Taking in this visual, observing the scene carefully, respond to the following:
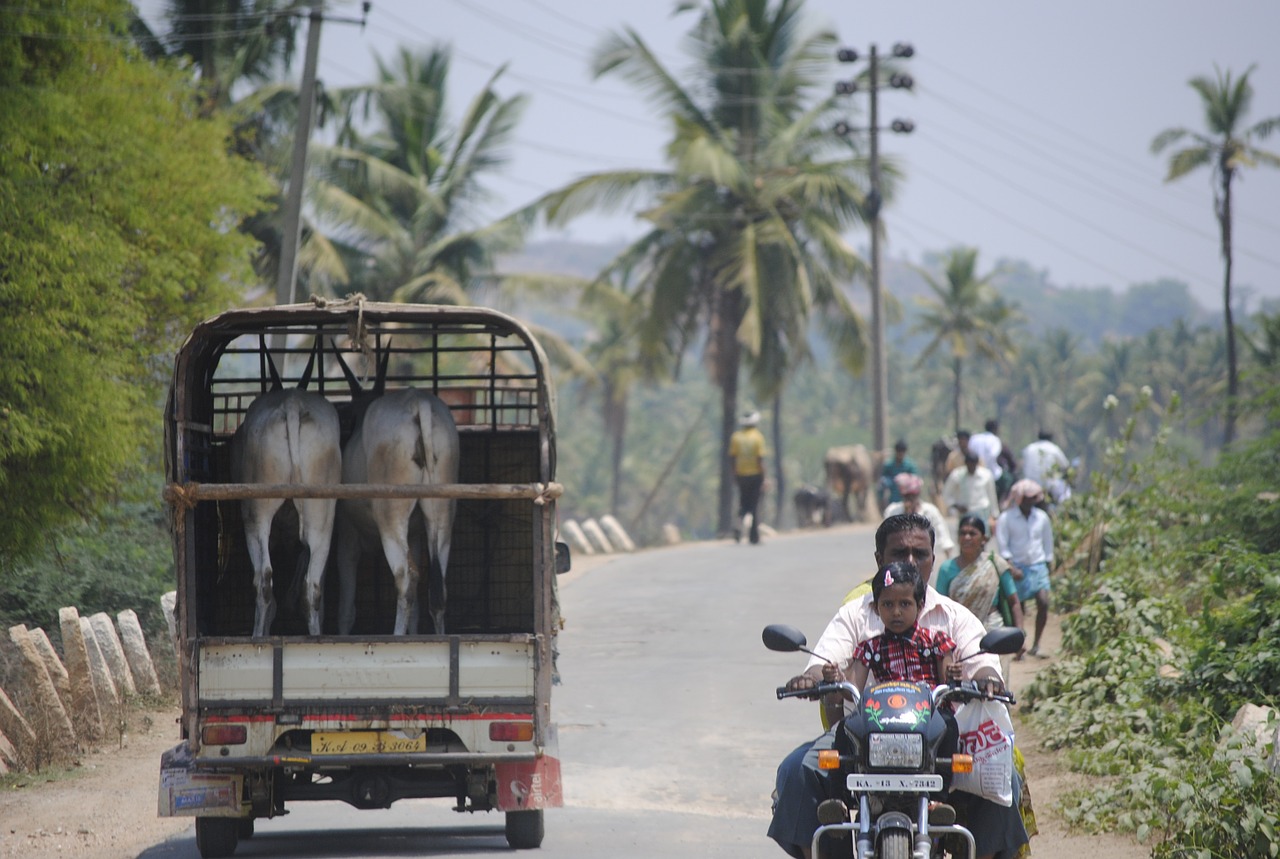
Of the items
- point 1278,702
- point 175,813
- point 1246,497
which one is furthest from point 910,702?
point 1246,497

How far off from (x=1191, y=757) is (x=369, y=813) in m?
4.79

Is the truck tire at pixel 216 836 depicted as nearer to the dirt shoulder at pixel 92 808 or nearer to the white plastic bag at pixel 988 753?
the dirt shoulder at pixel 92 808

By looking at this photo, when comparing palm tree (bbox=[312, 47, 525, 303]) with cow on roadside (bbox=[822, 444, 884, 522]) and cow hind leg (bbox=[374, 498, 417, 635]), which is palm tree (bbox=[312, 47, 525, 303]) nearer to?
cow on roadside (bbox=[822, 444, 884, 522])

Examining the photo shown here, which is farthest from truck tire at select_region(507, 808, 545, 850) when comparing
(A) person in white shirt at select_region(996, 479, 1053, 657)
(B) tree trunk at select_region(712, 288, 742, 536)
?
(B) tree trunk at select_region(712, 288, 742, 536)

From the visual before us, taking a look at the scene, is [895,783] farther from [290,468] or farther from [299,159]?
[299,159]

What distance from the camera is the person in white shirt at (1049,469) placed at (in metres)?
17.7

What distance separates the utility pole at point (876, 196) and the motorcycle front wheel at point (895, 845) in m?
24.6

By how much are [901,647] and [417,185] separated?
23995mm

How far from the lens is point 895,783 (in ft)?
15.5

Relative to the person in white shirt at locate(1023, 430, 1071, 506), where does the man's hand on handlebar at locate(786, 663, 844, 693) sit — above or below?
below

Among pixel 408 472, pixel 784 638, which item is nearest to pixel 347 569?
pixel 408 472

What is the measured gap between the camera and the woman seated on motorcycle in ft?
17.2

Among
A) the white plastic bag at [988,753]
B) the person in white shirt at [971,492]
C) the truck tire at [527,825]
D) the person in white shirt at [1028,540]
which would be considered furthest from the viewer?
the person in white shirt at [971,492]

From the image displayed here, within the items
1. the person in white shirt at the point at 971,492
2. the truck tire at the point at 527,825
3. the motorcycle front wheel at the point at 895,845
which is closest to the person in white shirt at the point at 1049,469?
the person in white shirt at the point at 971,492
